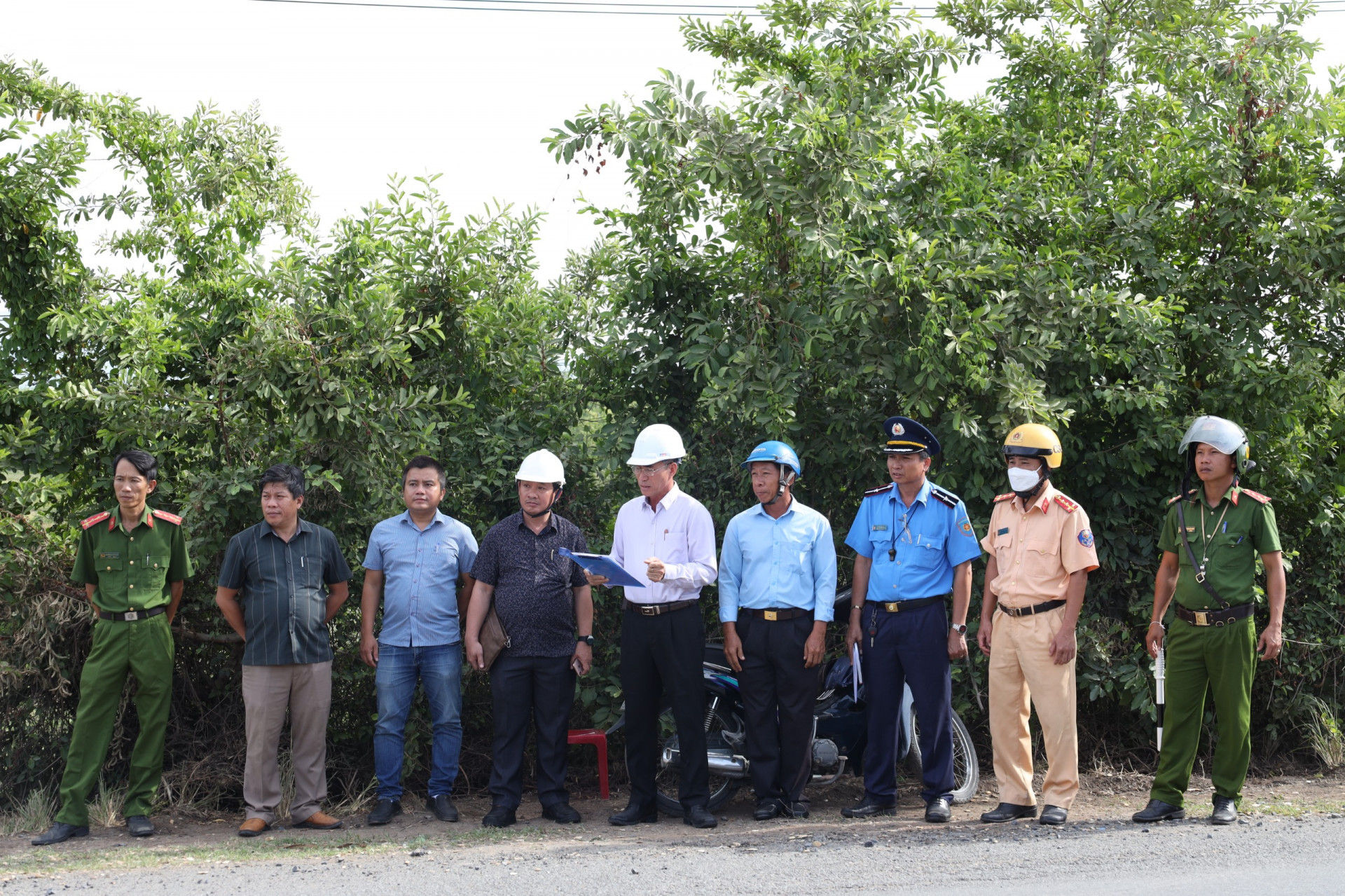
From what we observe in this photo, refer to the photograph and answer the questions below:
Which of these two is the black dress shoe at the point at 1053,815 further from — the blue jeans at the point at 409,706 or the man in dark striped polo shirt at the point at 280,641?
the man in dark striped polo shirt at the point at 280,641

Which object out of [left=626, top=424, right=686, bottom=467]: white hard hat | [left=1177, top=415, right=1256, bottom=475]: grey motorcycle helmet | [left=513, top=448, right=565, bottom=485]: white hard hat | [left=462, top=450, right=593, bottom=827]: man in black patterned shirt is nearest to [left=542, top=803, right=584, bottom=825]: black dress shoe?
[left=462, top=450, right=593, bottom=827]: man in black patterned shirt

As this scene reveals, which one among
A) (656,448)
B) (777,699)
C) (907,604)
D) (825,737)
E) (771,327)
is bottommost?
(825,737)

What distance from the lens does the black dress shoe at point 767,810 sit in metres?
6.02

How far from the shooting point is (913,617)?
6.02m

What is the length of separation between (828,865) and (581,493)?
305 centimetres

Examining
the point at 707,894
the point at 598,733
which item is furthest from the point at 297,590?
the point at 707,894

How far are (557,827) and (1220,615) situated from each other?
3679 millimetres

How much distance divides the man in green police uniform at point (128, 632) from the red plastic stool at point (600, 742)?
2306 mm

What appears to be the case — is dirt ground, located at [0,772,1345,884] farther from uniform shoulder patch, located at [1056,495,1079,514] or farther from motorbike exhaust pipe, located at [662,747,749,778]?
uniform shoulder patch, located at [1056,495,1079,514]

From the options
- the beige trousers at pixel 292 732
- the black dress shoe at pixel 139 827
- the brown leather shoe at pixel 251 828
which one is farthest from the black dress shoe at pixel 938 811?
the black dress shoe at pixel 139 827

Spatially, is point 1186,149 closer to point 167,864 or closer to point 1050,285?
point 1050,285

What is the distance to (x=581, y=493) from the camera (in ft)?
23.6

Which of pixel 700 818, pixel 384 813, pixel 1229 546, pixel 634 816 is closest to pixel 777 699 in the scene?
pixel 700 818

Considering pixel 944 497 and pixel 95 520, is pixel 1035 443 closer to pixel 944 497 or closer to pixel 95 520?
pixel 944 497
